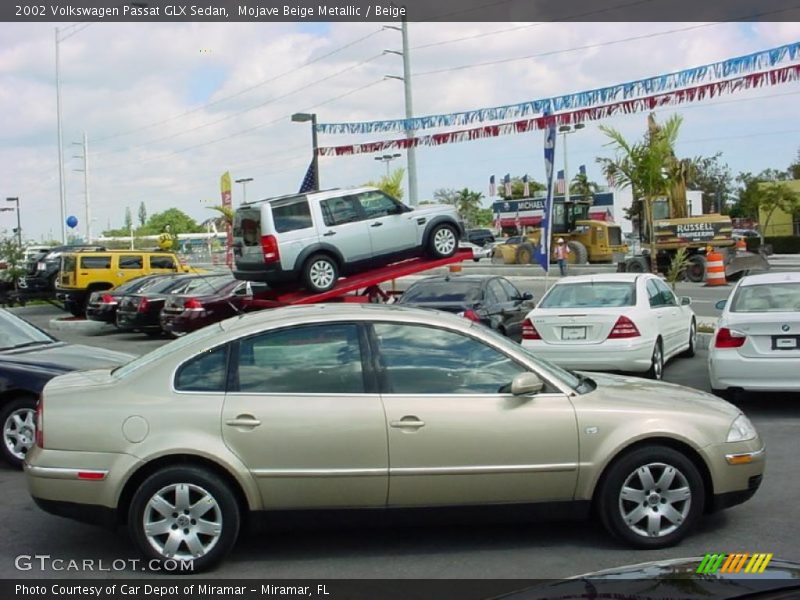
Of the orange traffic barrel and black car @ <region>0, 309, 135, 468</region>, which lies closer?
black car @ <region>0, 309, 135, 468</region>

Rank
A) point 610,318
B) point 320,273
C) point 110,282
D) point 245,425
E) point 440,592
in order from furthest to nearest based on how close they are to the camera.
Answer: point 110,282 → point 320,273 → point 610,318 → point 245,425 → point 440,592

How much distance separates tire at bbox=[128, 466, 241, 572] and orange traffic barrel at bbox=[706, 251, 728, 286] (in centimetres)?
2656

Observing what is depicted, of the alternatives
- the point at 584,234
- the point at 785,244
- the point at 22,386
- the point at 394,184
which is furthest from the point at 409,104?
the point at 785,244

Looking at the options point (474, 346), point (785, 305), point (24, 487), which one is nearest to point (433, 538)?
point (474, 346)

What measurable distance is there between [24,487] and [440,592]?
4116 mm

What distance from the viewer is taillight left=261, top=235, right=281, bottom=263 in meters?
14.5

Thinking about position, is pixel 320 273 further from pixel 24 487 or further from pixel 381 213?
pixel 24 487

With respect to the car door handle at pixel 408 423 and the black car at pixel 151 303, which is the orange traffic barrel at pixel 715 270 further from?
the car door handle at pixel 408 423

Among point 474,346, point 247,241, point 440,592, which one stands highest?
point 247,241

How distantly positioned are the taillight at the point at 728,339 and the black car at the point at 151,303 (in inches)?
504

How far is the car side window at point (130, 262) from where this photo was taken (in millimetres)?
26672

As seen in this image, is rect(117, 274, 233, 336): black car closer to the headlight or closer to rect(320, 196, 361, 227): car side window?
rect(320, 196, 361, 227): car side window

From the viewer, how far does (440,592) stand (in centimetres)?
491

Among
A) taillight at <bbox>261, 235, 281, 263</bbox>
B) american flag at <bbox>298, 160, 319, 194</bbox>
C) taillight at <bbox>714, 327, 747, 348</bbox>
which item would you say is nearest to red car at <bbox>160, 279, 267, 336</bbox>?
taillight at <bbox>261, 235, 281, 263</bbox>
